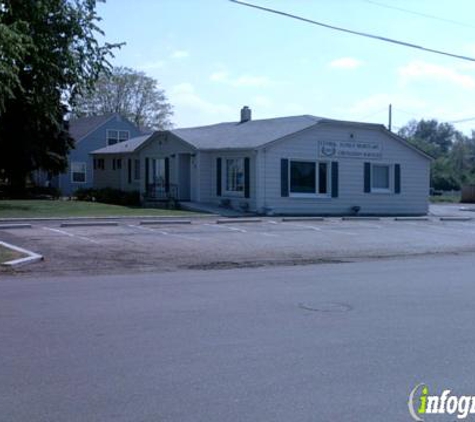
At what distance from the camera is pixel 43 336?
25.1 ft

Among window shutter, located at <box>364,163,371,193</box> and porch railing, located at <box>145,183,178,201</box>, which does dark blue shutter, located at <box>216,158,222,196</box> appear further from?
window shutter, located at <box>364,163,371,193</box>

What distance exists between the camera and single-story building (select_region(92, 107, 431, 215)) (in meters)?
31.5

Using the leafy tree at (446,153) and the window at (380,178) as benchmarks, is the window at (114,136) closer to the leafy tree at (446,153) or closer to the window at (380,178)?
the leafy tree at (446,153)

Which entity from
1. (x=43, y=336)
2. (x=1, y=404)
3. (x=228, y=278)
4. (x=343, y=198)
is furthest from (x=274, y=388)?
(x=343, y=198)

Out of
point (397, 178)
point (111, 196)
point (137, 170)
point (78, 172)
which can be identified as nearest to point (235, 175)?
point (397, 178)

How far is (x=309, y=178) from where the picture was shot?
1293 inches

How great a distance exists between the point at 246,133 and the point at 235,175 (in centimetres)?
315

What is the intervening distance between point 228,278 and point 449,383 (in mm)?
7275

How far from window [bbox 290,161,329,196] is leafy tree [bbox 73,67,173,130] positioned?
52961mm

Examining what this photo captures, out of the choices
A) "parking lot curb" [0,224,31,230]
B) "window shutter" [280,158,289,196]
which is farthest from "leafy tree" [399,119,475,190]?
"parking lot curb" [0,224,31,230]

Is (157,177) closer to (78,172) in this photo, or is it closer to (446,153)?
(78,172)

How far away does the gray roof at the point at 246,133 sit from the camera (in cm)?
3219

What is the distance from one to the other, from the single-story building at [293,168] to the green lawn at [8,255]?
53.2ft

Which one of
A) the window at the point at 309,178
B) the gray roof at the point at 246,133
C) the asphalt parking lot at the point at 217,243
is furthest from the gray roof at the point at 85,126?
the asphalt parking lot at the point at 217,243
